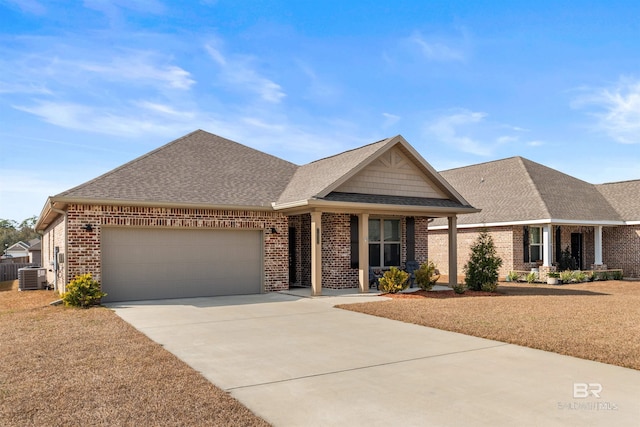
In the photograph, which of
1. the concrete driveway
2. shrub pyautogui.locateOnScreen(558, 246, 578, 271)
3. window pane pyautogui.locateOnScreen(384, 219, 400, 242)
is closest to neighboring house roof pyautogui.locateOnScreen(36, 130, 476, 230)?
window pane pyautogui.locateOnScreen(384, 219, 400, 242)

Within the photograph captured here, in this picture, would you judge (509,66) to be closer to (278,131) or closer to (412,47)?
(412,47)

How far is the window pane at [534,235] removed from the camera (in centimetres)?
2364

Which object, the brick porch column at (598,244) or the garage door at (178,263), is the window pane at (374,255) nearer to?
the garage door at (178,263)

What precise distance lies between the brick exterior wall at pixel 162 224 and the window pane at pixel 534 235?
43.7 feet

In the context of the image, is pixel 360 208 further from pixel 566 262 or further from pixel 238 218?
pixel 566 262

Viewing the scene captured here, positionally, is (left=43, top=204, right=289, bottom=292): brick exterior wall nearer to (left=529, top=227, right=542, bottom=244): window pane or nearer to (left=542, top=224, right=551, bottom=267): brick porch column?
(left=542, top=224, right=551, bottom=267): brick porch column

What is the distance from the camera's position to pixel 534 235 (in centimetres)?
2386

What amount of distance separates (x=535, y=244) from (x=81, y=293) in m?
20.1

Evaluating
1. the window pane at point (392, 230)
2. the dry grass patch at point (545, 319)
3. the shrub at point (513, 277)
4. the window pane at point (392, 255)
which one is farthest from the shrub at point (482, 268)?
the shrub at point (513, 277)

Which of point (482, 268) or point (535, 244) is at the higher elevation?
point (535, 244)

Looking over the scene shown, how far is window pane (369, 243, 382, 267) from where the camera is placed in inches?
720

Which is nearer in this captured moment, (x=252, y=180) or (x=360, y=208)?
(x=360, y=208)

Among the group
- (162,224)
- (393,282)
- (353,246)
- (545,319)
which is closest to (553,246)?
(353,246)

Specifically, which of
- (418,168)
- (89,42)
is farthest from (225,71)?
(418,168)
